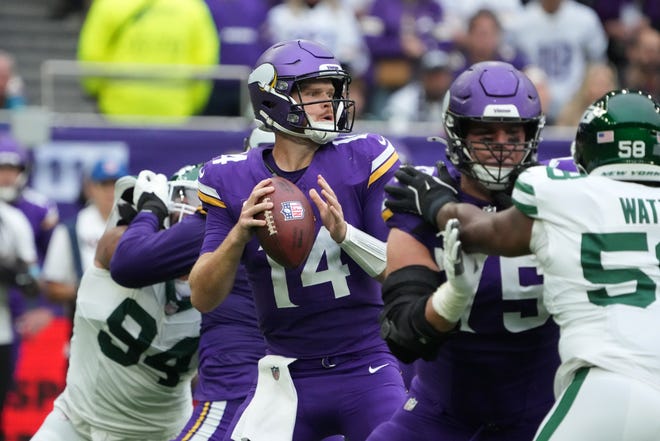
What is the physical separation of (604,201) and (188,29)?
22.4 feet

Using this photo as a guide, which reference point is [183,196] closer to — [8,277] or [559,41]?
[8,277]

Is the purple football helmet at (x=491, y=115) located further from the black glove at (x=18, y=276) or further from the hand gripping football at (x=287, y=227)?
the black glove at (x=18, y=276)

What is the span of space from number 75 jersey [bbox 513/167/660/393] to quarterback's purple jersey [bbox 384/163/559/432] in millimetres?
426

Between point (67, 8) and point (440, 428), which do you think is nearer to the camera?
point (440, 428)

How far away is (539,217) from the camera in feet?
12.7

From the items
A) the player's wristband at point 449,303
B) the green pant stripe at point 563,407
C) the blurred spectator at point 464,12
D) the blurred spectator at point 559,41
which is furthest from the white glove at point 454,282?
the blurred spectator at point 559,41

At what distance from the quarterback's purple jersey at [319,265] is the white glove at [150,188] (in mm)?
796

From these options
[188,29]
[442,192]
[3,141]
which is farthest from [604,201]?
[188,29]

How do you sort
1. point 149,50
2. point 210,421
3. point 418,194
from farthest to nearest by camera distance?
point 149,50
point 210,421
point 418,194

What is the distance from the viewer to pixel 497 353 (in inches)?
171

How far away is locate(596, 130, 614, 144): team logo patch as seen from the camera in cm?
401

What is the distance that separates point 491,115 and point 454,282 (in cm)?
67

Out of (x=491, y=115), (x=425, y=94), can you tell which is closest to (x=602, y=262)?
(x=491, y=115)

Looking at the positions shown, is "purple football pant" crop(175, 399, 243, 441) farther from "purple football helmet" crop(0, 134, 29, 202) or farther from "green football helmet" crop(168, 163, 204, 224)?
"purple football helmet" crop(0, 134, 29, 202)
